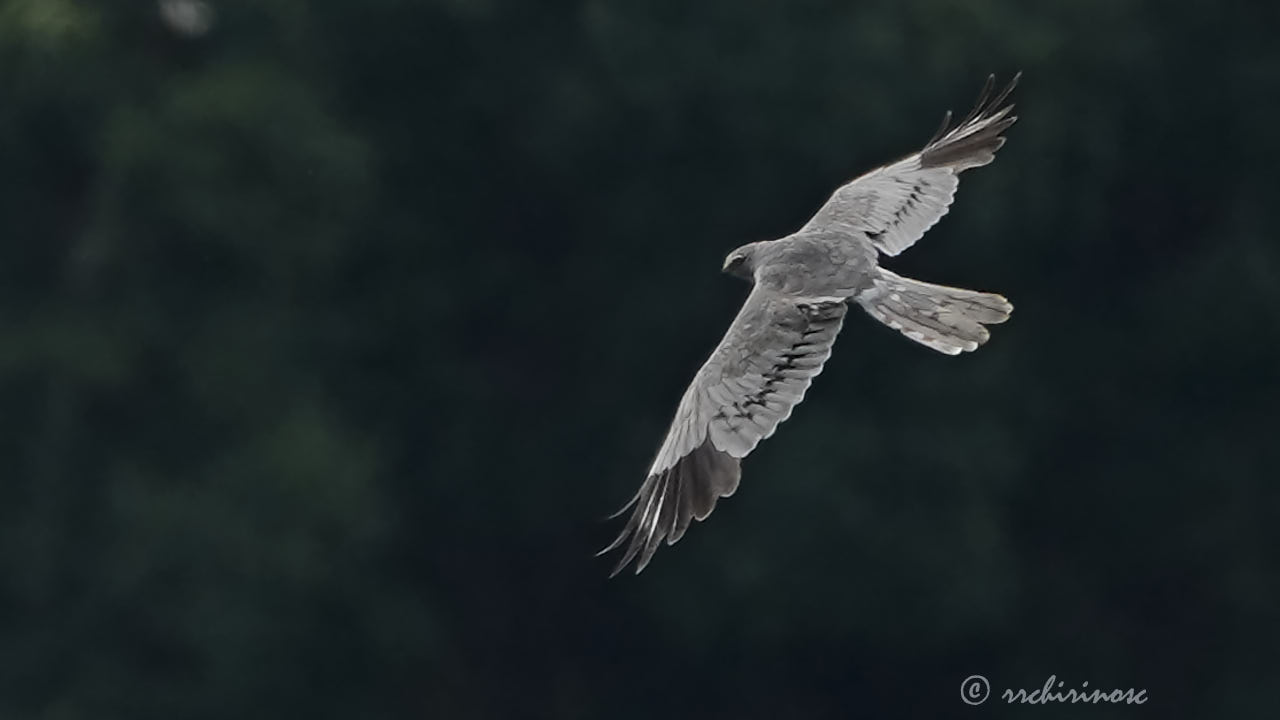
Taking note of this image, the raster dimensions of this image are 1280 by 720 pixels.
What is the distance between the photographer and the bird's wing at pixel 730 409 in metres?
7.18

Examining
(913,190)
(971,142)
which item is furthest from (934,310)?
(971,142)

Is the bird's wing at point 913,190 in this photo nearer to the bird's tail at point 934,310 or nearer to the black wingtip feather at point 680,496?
the bird's tail at point 934,310

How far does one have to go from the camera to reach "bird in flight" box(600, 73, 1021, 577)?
284 inches

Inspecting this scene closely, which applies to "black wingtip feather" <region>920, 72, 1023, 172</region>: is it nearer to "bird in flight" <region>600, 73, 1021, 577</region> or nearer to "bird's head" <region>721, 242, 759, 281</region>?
"bird in flight" <region>600, 73, 1021, 577</region>

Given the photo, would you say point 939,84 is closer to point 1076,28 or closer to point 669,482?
point 1076,28

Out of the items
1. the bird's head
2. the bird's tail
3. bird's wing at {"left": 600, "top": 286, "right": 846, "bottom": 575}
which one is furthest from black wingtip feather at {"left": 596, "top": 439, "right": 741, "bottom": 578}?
the bird's head

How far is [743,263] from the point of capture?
8344 millimetres

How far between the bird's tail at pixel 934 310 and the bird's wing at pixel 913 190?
0.54 metres

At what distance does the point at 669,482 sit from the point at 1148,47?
32.3 ft

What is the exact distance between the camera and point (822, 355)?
745 cm

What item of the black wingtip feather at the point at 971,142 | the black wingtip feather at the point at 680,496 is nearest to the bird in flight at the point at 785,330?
the black wingtip feather at the point at 680,496

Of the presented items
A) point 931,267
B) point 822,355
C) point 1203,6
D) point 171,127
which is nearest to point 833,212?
point 822,355

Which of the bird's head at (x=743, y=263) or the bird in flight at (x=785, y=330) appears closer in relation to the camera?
the bird in flight at (x=785, y=330)

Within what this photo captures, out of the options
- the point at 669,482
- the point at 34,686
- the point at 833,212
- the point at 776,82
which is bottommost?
the point at 669,482
